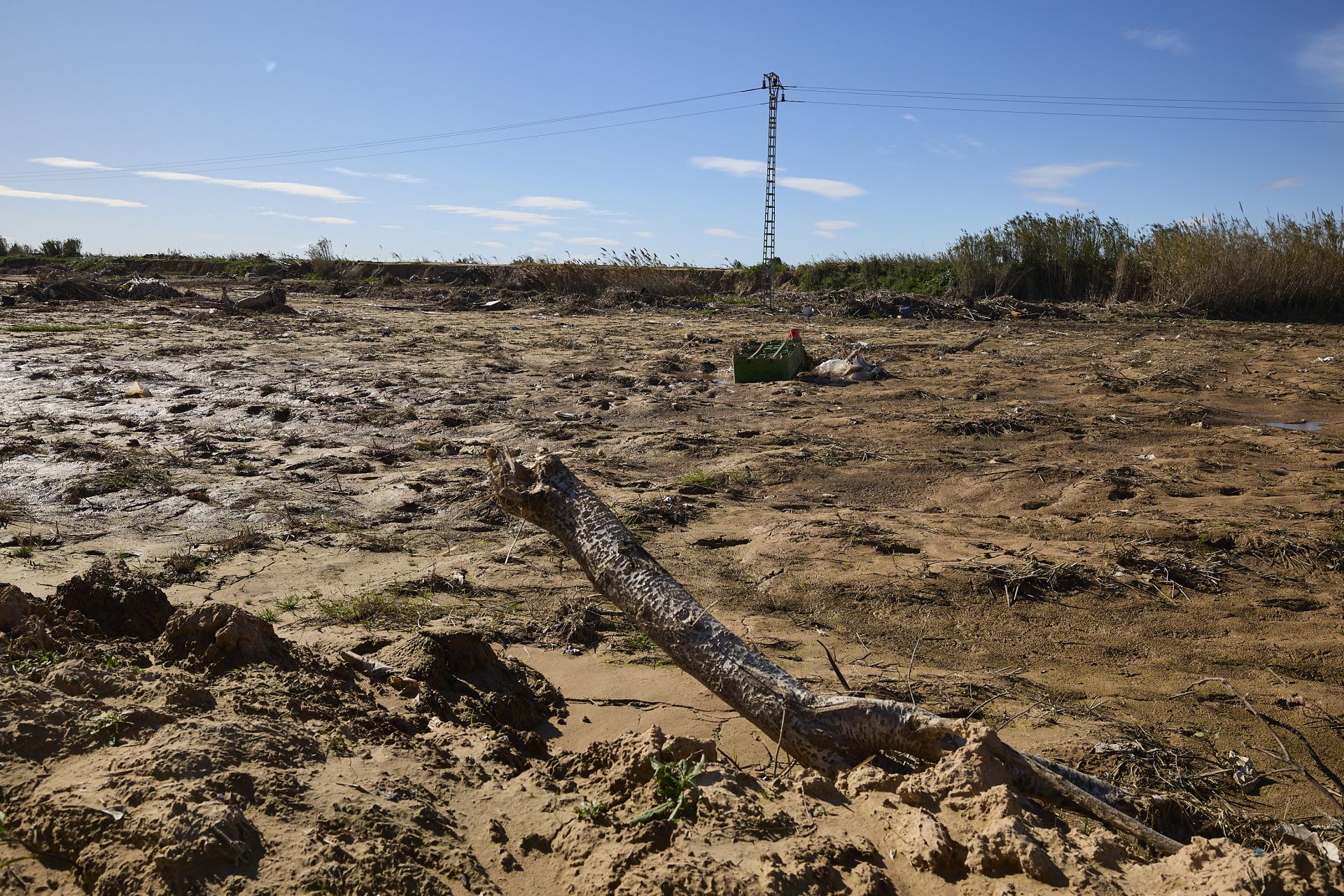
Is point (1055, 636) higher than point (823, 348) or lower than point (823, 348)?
lower

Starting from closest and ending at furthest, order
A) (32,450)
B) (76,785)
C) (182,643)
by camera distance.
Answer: (76,785) < (182,643) < (32,450)

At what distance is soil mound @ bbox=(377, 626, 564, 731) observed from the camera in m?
2.89

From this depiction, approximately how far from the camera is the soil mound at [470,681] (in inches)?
114

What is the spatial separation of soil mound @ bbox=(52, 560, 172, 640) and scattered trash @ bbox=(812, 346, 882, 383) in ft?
26.3

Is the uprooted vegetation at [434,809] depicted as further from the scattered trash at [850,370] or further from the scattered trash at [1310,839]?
the scattered trash at [850,370]

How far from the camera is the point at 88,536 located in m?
4.79

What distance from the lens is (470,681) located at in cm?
308

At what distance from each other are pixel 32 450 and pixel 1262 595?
7906mm

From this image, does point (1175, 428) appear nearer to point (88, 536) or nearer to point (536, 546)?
point (536, 546)

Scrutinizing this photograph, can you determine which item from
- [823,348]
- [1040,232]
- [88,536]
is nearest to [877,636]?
[88,536]

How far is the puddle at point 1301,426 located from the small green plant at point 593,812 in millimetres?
7758

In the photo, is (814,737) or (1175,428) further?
(1175,428)

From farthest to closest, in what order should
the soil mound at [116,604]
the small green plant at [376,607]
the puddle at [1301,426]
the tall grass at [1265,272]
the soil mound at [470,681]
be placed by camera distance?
1. the tall grass at [1265,272]
2. the puddle at [1301,426]
3. the small green plant at [376,607]
4. the soil mound at [116,604]
5. the soil mound at [470,681]

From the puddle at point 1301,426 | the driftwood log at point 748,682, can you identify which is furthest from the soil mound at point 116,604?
the puddle at point 1301,426
